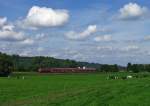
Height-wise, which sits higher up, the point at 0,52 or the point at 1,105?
the point at 0,52

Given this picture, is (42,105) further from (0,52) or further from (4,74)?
(0,52)

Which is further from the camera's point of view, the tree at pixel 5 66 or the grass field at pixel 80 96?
the tree at pixel 5 66

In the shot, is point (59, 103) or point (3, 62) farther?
point (3, 62)

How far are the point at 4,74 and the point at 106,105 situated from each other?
133 meters

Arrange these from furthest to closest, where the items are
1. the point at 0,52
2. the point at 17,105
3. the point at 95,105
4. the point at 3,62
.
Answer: the point at 0,52 < the point at 3,62 < the point at 17,105 < the point at 95,105

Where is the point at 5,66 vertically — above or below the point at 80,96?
above

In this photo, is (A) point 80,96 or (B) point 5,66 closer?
(A) point 80,96

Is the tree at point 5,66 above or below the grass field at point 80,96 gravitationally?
above

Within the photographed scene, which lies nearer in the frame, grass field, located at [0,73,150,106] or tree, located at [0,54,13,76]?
grass field, located at [0,73,150,106]

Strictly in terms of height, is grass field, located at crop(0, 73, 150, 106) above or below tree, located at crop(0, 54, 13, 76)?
below

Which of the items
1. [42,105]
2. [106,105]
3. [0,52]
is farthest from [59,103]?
[0,52]

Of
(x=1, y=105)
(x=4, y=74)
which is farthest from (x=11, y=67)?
(x=1, y=105)

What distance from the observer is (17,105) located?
2730 centimetres

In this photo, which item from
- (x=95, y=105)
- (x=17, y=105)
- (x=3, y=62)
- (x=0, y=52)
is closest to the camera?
(x=95, y=105)
